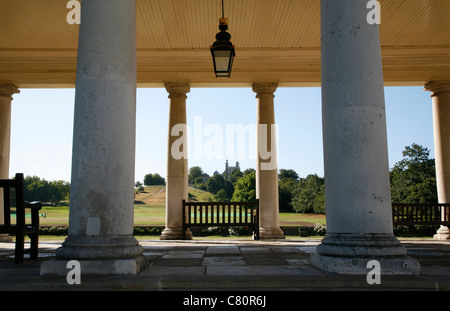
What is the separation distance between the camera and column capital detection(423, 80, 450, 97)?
52.2 meters

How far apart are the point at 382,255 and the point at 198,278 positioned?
8.55 metres

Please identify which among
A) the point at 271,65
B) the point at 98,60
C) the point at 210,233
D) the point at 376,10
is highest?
the point at 271,65

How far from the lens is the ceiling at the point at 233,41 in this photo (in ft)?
120

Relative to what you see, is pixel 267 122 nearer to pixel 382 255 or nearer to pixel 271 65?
pixel 271 65

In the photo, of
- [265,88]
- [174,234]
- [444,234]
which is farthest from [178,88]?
[444,234]

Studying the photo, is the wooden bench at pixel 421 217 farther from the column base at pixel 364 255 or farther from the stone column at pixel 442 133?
the column base at pixel 364 255

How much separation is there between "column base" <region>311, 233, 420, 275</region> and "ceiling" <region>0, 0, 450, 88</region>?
25499mm

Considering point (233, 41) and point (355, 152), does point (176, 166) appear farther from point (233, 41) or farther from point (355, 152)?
point (355, 152)

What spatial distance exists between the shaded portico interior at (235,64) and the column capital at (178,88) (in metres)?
0.14

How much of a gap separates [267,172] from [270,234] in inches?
311

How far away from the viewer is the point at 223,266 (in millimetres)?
20453
